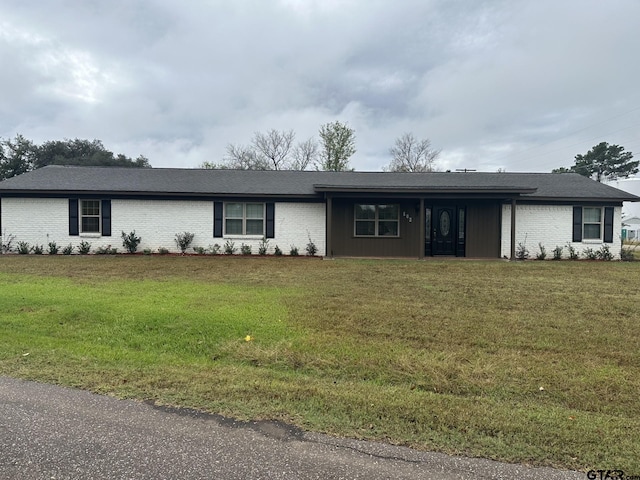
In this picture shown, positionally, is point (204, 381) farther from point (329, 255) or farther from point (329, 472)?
point (329, 255)

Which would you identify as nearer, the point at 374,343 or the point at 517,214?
the point at 374,343

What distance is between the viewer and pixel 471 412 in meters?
3.10

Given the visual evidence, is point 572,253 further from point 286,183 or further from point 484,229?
point 286,183

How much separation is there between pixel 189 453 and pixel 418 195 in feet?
41.4

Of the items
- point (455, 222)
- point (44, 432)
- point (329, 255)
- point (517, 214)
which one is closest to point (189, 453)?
point (44, 432)

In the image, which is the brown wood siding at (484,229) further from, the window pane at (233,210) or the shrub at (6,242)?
the shrub at (6,242)

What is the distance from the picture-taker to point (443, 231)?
15.6 metres

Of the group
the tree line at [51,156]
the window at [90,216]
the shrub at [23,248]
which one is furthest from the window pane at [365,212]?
the tree line at [51,156]

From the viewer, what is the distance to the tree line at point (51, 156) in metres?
38.6

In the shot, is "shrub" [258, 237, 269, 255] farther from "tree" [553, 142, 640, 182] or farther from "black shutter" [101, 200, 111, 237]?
"tree" [553, 142, 640, 182]

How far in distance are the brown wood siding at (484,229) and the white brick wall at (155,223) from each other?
18.9 feet

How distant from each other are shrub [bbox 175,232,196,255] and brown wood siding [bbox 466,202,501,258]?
10.8m

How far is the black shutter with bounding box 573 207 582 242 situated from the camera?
15.2 metres

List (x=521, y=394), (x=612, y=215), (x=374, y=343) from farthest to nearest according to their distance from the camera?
(x=612, y=215)
(x=374, y=343)
(x=521, y=394)
